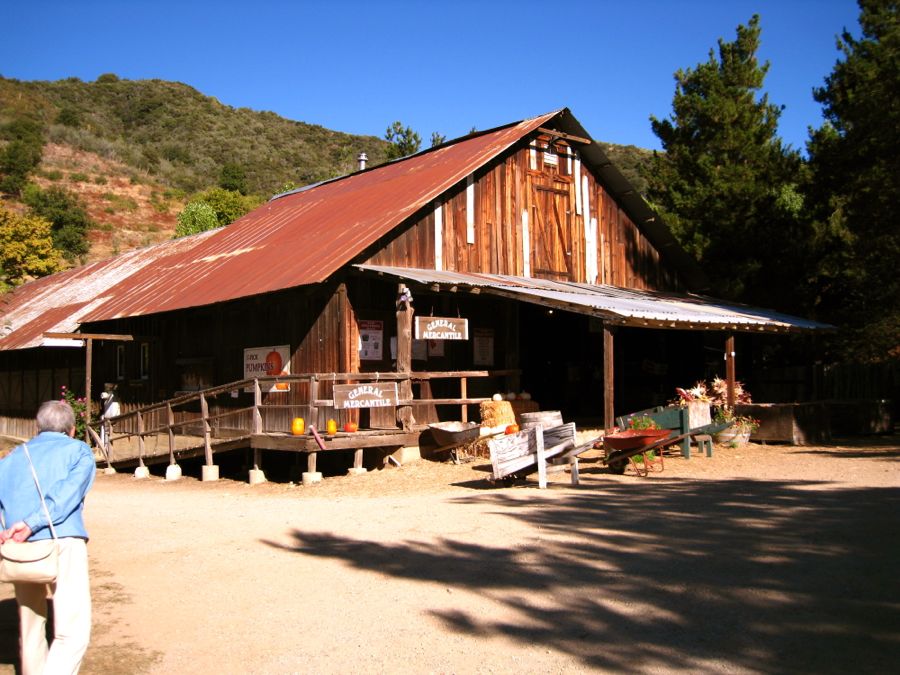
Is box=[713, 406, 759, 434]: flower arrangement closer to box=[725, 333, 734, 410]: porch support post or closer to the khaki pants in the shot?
box=[725, 333, 734, 410]: porch support post

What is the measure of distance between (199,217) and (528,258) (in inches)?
1216

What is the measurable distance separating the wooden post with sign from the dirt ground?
3.19 meters

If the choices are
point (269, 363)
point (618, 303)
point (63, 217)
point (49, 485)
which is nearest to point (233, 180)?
point (63, 217)

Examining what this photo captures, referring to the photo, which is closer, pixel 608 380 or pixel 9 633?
pixel 9 633

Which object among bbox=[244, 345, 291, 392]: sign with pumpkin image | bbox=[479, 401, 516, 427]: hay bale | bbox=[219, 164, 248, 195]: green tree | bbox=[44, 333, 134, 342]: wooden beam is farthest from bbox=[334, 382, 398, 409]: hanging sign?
bbox=[219, 164, 248, 195]: green tree

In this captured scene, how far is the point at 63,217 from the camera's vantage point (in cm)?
5653

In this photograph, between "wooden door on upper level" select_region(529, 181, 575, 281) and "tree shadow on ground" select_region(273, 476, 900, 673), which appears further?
"wooden door on upper level" select_region(529, 181, 575, 281)

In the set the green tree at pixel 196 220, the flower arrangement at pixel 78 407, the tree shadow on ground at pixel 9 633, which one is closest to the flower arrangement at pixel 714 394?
the tree shadow on ground at pixel 9 633

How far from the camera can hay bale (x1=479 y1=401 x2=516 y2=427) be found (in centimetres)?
1485

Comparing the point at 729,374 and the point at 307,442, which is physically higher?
the point at 729,374

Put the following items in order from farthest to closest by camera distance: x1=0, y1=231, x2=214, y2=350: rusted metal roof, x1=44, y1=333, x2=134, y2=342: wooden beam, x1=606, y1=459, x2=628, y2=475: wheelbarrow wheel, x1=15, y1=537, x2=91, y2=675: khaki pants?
x1=0, y1=231, x2=214, y2=350: rusted metal roof < x1=44, y1=333, x2=134, y2=342: wooden beam < x1=606, y1=459, x2=628, y2=475: wheelbarrow wheel < x1=15, y1=537, x2=91, y2=675: khaki pants

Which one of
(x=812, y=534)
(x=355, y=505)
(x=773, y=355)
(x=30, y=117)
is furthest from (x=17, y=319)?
(x=30, y=117)

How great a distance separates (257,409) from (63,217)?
156ft

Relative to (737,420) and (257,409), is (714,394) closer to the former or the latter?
(737,420)
